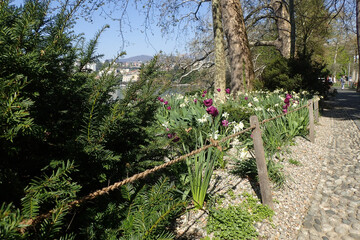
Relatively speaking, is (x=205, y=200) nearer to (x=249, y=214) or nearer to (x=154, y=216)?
(x=249, y=214)

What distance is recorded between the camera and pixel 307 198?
3.53m

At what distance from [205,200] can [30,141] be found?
7.47 ft

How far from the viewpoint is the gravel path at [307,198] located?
2734 mm

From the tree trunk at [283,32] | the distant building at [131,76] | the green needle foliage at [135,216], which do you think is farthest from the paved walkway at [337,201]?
the tree trunk at [283,32]

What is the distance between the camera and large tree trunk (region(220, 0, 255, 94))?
9.29m

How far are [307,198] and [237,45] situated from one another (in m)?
7.24

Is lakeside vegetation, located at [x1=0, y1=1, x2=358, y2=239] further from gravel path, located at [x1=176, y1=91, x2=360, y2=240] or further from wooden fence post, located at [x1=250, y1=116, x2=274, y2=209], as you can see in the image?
wooden fence post, located at [x1=250, y1=116, x2=274, y2=209]

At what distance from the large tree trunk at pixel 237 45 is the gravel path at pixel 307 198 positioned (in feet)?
15.7

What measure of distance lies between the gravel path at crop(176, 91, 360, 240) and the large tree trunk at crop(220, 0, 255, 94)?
479cm

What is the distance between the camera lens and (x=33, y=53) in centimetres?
115

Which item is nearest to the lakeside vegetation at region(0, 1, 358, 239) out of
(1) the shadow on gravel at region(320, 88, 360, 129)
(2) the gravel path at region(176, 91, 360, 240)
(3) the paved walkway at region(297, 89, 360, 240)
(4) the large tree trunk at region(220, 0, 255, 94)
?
(2) the gravel path at region(176, 91, 360, 240)

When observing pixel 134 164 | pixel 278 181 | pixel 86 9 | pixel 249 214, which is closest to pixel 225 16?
pixel 86 9

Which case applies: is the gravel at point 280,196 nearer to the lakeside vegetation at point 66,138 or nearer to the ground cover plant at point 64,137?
the lakeside vegetation at point 66,138

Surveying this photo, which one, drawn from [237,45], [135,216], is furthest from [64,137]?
[237,45]
